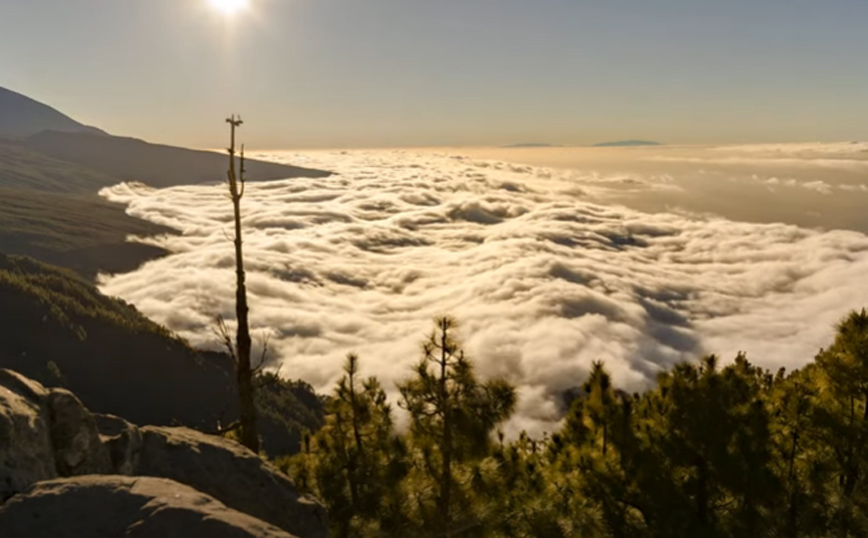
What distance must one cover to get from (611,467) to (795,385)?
706 centimetres

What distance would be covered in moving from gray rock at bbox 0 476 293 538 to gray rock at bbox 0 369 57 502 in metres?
0.62

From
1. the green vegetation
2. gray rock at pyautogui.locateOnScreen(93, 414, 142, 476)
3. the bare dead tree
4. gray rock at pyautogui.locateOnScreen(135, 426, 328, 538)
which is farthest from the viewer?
the bare dead tree

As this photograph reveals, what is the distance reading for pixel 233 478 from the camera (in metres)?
12.2

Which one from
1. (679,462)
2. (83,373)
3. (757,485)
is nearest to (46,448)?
(679,462)

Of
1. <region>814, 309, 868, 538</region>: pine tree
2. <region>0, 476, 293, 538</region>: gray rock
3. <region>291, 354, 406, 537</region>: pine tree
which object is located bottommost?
<region>291, 354, 406, 537</region>: pine tree

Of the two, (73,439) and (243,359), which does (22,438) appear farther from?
(243,359)

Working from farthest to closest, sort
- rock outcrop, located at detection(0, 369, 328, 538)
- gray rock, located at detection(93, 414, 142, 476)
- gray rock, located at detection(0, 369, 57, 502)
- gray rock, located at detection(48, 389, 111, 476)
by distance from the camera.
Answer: gray rock, located at detection(93, 414, 142, 476) → gray rock, located at detection(48, 389, 111, 476) → gray rock, located at detection(0, 369, 57, 502) → rock outcrop, located at detection(0, 369, 328, 538)

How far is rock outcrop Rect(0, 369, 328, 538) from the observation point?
25.9ft

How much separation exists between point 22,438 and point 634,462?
14.3m

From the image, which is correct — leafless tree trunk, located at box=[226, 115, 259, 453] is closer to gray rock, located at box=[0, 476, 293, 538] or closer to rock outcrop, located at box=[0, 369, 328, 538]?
rock outcrop, located at box=[0, 369, 328, 538]

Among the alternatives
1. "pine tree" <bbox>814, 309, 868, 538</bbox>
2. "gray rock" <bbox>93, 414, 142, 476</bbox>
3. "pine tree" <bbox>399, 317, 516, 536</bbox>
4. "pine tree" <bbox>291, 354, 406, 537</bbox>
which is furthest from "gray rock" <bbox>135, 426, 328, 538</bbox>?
"pine tree" <bbox>814, 309, 868, 538</bbox>

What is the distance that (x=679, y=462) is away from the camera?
16875mm

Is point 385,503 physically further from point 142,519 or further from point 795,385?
point 795,385

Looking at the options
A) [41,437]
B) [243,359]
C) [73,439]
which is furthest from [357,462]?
[41,437]
